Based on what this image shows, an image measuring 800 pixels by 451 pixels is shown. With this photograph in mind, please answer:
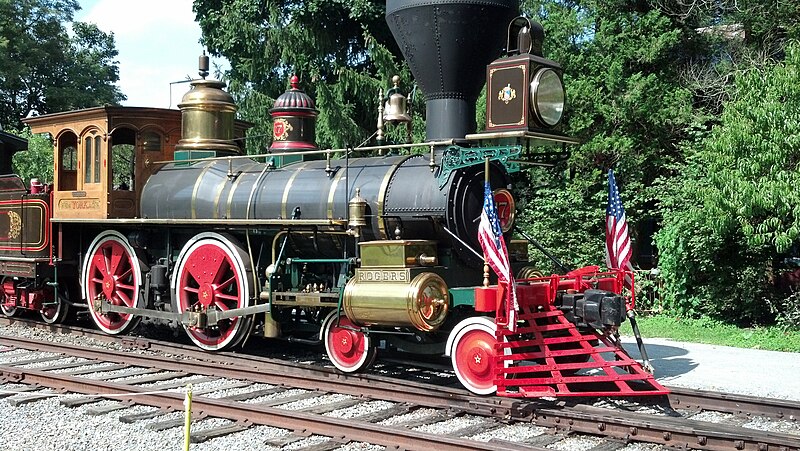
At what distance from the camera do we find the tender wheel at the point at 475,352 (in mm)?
6902

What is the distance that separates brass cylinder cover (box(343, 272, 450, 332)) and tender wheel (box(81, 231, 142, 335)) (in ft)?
12.1

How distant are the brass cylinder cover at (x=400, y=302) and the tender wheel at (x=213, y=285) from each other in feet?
5.83

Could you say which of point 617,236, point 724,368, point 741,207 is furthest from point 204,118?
point 741,207

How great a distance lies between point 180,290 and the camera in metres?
9.45

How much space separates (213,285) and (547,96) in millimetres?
4320

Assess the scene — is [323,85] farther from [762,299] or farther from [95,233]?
[762,299]

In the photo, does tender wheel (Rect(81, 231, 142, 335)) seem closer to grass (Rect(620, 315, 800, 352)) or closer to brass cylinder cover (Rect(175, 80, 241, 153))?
brass cylinder cover (Rect(175, 80, 241, 153))

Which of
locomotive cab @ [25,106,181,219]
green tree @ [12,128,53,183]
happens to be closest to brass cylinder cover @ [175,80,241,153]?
locomotive cab @ [25,106,181,219]

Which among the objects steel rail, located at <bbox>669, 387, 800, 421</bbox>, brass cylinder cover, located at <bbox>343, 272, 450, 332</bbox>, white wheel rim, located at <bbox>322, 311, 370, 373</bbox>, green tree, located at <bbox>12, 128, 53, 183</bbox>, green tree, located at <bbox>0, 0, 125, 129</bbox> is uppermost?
green tree, located at <bbox>0, 0, 125, 129</bbox>

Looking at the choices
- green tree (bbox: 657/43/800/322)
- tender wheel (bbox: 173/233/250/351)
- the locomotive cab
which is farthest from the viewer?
green tree (bbox: 657/43/800/322)

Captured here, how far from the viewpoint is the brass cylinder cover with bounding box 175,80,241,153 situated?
1038 cm

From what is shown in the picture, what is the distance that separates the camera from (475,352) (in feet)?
23.0

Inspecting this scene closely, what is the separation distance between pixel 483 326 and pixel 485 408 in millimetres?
740

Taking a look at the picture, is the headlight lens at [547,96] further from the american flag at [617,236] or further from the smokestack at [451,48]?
the american flag at [617,236]
